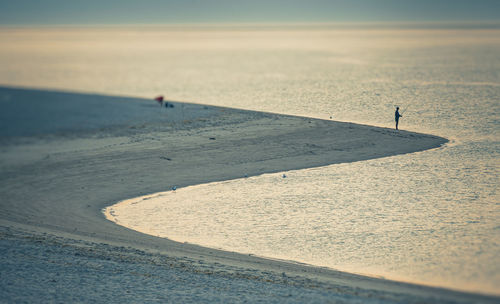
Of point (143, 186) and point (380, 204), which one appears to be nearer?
point (380, 204)

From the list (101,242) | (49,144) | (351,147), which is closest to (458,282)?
(101,242)

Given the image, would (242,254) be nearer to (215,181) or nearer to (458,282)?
(458,282)

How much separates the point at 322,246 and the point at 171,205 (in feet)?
18.7

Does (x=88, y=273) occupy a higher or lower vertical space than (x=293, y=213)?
lower

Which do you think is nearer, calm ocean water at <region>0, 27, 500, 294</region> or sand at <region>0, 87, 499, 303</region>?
sand at <region>0, 87, 499, 303</region>

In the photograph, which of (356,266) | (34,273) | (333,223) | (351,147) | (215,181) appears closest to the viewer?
(34,273)

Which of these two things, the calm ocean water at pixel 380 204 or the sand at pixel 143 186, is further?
the calm ocean water at pixel 380 204

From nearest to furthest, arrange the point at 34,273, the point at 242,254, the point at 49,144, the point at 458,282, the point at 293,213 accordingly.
Answer: 1. the point at 458,282
2. the point at 34,273
3. the point at 242,254
4. the point at 293,213
5. the point at 49,144

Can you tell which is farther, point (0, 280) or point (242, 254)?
point (242, 254)

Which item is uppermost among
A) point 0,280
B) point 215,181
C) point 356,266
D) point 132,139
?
point 132,139

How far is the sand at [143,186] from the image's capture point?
956cm

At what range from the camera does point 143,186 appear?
18.5 meters

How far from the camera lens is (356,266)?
11141 mm

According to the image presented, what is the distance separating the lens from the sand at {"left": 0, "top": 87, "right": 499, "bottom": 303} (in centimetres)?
956
